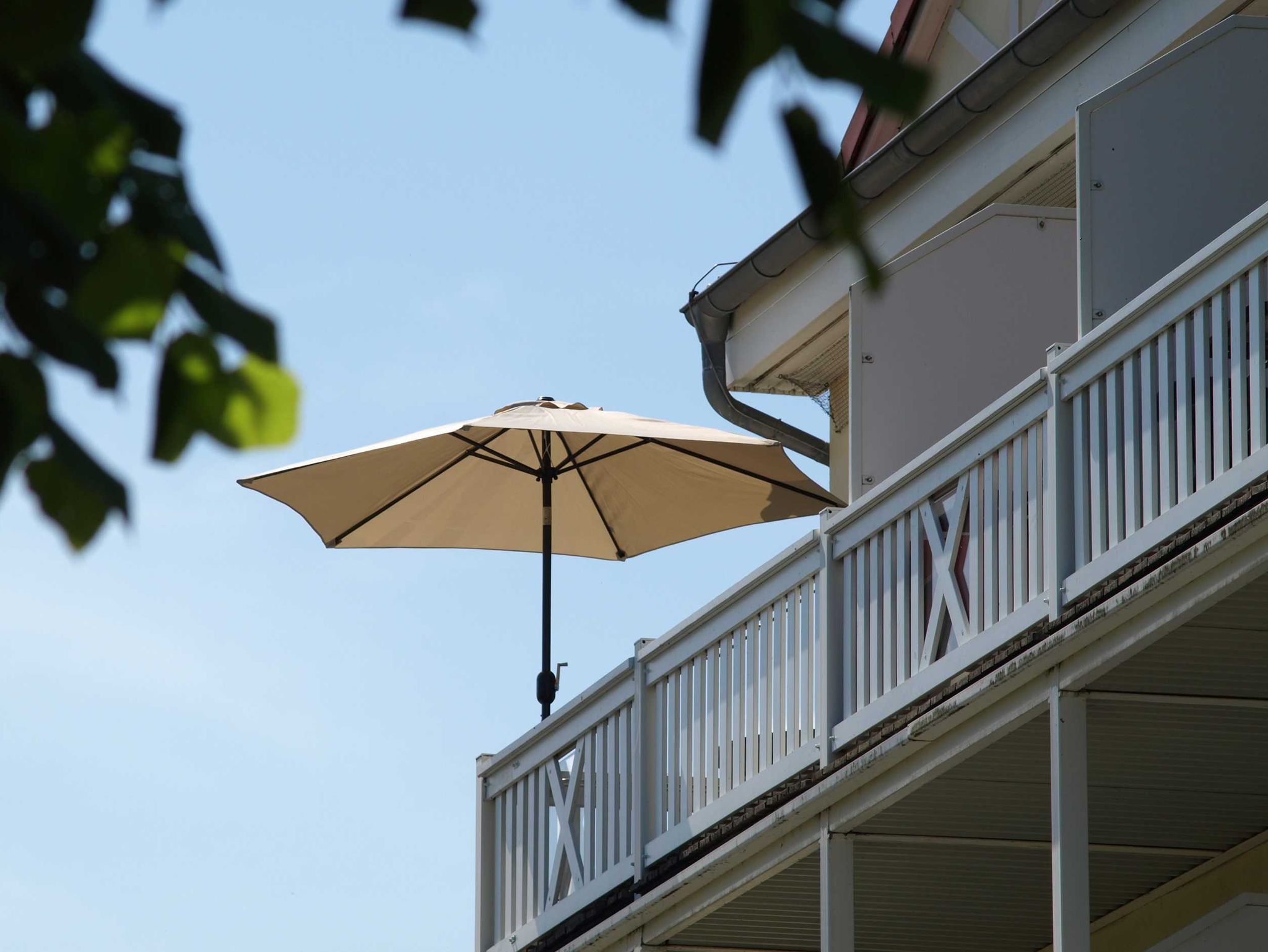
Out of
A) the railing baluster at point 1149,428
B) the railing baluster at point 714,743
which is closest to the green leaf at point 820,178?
the railing baluster at point 1149,428

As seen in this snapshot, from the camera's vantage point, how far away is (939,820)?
336 inches

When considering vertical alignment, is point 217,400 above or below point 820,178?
below

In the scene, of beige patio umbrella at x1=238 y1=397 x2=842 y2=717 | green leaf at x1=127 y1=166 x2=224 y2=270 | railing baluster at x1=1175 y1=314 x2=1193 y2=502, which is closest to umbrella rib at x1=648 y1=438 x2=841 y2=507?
beige patio umbrella at x1=238 y1=397 x2=842 y2=717

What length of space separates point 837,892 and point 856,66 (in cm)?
664

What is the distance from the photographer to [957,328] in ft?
31.1

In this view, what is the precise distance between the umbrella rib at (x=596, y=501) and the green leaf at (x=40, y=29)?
10.0 m

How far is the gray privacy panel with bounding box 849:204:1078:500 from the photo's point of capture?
370 inches

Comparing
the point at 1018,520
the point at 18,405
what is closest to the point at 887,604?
the point at 1018,520

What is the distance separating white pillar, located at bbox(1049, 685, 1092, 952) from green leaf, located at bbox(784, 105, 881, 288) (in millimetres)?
5141

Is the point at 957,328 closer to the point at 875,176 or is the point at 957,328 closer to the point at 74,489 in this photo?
the point at 875,176

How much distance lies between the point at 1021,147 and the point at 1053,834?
189 inches

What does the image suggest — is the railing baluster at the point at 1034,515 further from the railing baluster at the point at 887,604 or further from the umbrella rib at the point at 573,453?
the umbrella rib at the point at 573,453

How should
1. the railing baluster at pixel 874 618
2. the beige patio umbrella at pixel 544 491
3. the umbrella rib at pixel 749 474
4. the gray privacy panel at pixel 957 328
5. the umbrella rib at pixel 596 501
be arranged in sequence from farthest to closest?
the umbrella rib at pixel 596 501 → the beige patio umbrella at pixel 544 491 → the umbrella rib at pixel 749 474 → the gray privacy panel at pixel 957 328 → the railing baluster at pixel 874 618

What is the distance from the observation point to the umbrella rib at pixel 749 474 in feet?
36.3
